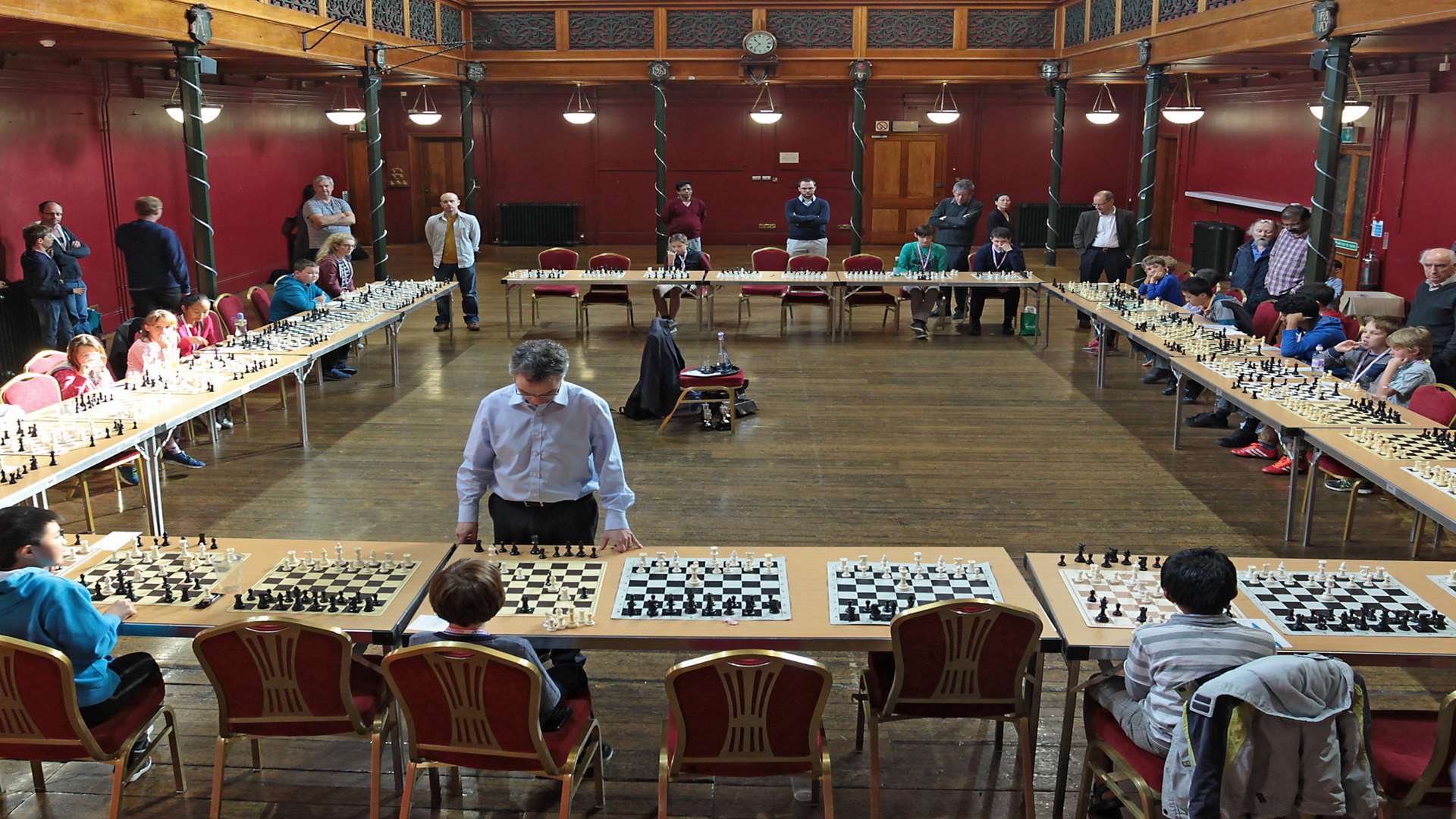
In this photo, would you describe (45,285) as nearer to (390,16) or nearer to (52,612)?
(390,16)

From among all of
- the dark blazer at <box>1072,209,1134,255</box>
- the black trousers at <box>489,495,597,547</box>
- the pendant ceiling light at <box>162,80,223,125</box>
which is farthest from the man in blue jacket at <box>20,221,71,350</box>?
the dark blazer at <box>1072,209,1134,255</box>

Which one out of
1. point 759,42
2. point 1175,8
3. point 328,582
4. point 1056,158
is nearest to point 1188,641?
point 328,582

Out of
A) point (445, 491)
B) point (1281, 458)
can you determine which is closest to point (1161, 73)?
point (1281, 458)

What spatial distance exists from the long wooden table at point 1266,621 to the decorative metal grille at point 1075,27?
45.8ft

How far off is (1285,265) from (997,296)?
344 centimetres

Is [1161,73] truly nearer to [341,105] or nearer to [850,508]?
[850,508]

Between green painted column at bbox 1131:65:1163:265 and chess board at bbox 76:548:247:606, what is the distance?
12.6 meters

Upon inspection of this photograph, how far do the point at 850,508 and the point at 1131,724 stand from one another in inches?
157

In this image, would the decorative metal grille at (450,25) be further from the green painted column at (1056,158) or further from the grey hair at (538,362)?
the grey hair at (538,362)

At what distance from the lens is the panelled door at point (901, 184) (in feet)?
76.8

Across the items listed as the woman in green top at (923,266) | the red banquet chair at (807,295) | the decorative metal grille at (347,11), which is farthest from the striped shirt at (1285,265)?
the decorative metal grille at (347,11)

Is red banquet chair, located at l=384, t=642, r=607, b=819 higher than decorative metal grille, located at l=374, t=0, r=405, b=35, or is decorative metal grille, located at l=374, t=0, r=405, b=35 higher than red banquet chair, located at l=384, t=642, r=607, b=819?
decorative metal grille, located at l=374, t=0, r=405, b=35

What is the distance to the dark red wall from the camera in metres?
12.8

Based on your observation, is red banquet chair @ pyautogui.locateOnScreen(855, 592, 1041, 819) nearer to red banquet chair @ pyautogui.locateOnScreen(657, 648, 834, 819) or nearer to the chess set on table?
the chess set on table
